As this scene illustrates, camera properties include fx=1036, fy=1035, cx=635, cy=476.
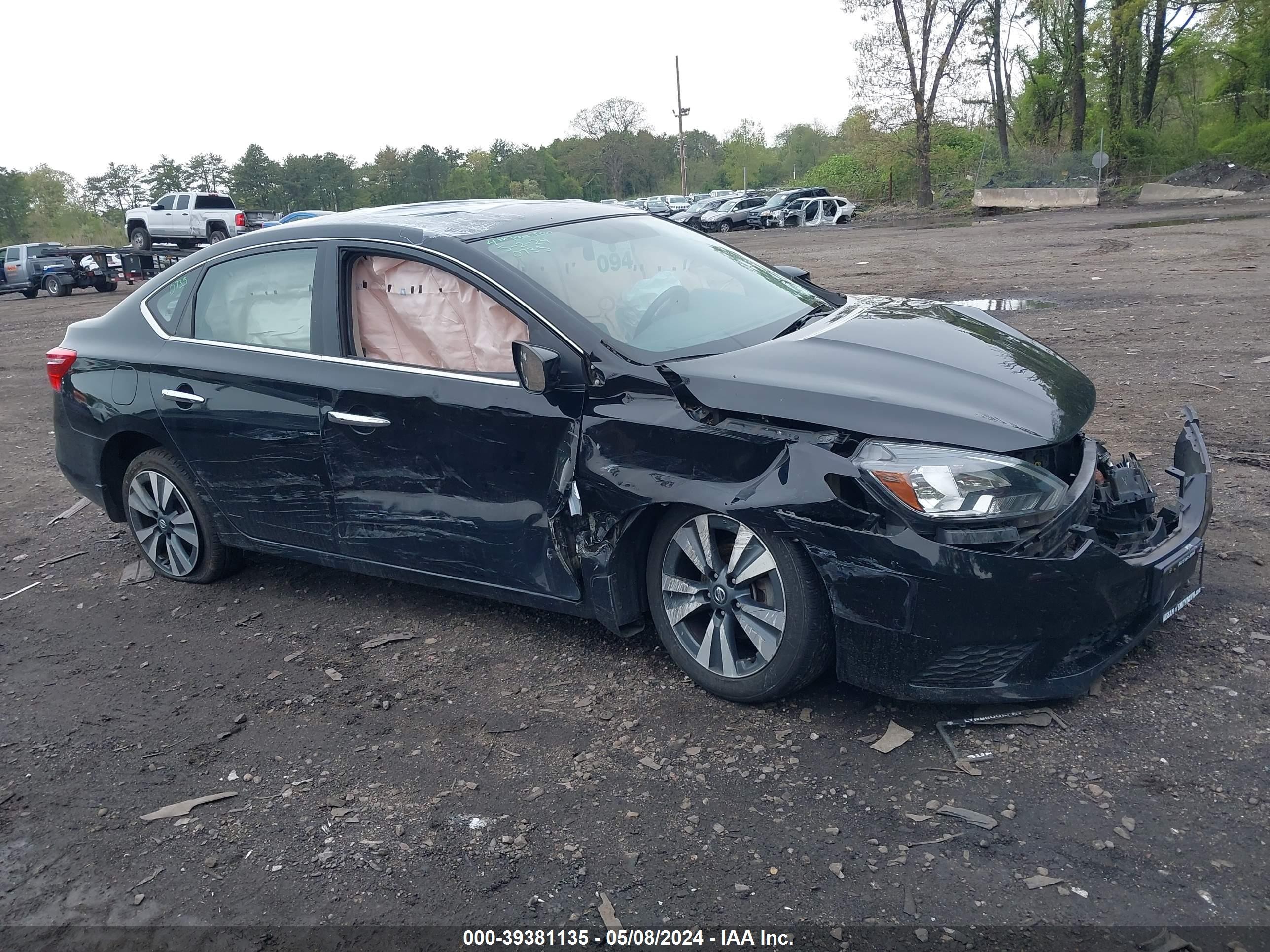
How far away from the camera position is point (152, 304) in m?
5.10

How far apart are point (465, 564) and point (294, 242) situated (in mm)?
1654

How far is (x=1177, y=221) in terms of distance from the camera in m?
25.5

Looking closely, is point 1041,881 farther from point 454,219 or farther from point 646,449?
point 454,219

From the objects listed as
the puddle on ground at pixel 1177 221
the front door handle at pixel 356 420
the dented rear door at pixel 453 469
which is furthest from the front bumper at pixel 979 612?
the puddle on ground at pixel 1177 221

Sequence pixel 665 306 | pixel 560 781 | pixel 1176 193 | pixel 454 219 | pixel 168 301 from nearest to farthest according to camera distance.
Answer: pixel 560 781 < pixel 665 306 < pixel 454 219 < pixel 168 301 < pixel 1176 193

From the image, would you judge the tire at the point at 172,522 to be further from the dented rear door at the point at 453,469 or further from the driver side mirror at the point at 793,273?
the driver side mirror at the point at 793,273

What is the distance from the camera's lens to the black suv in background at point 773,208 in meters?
44.0

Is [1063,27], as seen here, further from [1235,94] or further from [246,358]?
[246,358]

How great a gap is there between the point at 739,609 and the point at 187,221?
113 ft

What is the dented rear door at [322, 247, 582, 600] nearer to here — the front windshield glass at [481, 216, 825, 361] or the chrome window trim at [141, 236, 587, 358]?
the chrome window trim at [141, 236, 587, 358]

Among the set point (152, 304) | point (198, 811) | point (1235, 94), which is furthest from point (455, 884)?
point (1235, 94)

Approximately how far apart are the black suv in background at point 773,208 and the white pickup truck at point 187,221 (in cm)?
2039

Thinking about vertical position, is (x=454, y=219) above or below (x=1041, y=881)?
above

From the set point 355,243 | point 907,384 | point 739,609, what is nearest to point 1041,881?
point 739,609
